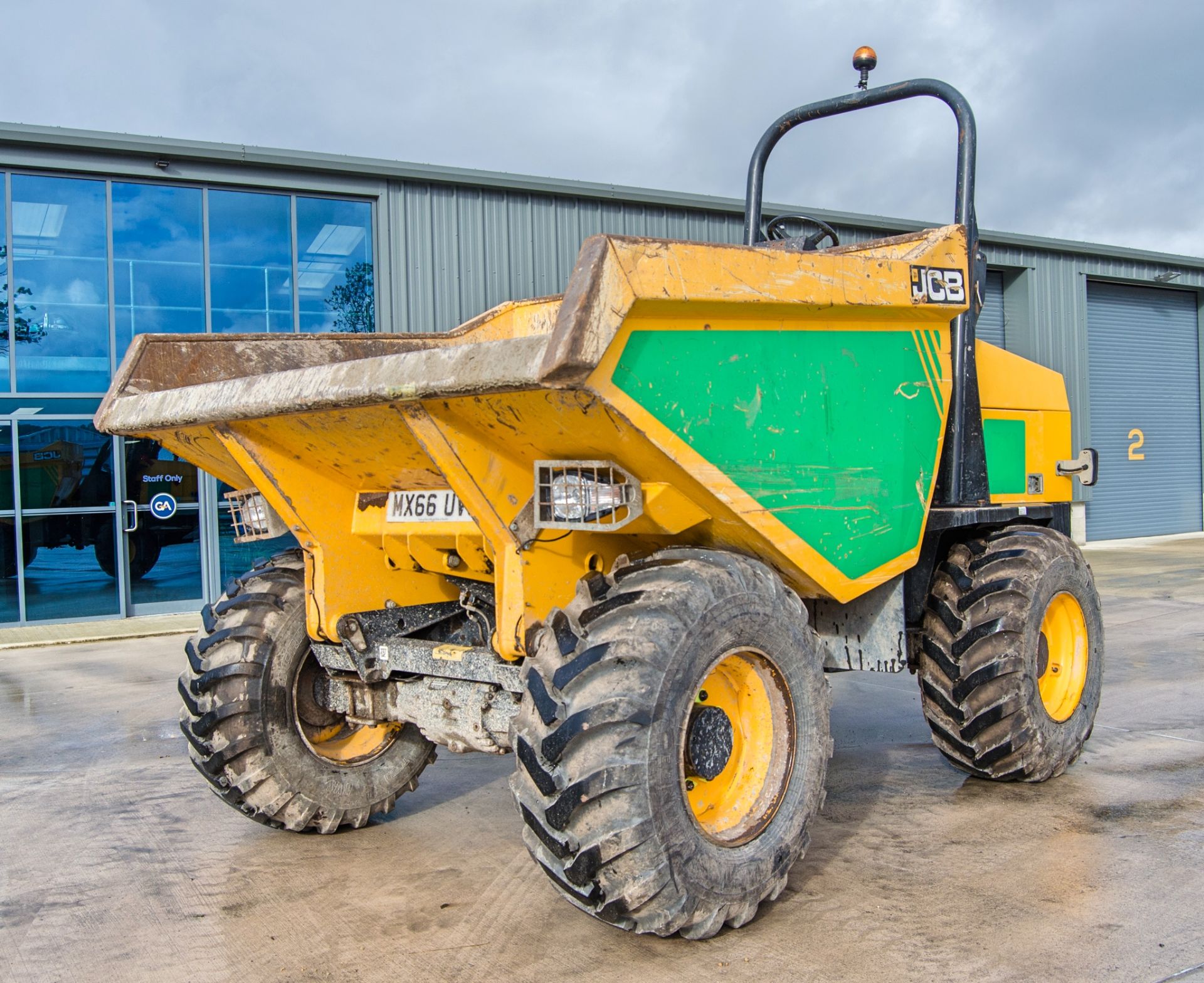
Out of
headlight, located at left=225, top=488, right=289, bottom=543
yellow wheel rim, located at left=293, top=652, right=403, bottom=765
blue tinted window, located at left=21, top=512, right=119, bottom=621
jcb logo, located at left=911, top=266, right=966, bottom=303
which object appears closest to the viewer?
jcb logo, located at left=911, top=266, right=966, bottom=303

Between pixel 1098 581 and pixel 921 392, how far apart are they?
10705 millimetres

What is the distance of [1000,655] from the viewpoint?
→ 4707 mm

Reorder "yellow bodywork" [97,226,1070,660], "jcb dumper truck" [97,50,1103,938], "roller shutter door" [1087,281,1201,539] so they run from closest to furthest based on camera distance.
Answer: "yellow bodywork" [97,226,1070,660] → "jcb dumper truck" [97,50,1103,938] → "roller shutter door" [1087,281,1201,539]

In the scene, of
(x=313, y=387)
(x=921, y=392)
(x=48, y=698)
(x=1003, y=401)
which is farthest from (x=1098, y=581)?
(x=313, y=387)

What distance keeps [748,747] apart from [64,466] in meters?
10.4

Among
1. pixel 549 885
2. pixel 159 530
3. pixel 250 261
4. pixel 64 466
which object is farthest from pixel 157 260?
pixel 549 885

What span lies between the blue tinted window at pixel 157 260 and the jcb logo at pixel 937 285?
32.1ft

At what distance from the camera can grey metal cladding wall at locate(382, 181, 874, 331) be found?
524 inches

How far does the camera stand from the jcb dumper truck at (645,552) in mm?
3115

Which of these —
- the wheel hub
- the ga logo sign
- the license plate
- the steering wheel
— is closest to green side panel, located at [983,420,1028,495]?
the steering wheel

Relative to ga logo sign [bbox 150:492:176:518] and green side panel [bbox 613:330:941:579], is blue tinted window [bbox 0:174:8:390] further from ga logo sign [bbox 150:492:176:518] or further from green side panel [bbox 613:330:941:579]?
green side panel [bbox 613:330:941:579]

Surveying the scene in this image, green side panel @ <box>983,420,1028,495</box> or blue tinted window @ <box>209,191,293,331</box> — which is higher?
blue tinted window @ <box>209,191,293,331</box>

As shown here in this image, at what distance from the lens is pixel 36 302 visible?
39.0 ft

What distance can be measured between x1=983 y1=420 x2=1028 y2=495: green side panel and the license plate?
2.44m
